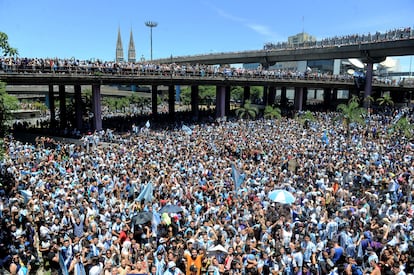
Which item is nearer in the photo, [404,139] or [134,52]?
[404,139]

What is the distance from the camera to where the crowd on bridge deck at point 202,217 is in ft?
25.0

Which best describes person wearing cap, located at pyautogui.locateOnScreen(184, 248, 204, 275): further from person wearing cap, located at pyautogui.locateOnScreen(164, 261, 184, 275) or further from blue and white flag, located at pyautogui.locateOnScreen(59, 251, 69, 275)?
blue and white flag, located at pyautogui.locateOnScreen(59, 251, 69, 275)

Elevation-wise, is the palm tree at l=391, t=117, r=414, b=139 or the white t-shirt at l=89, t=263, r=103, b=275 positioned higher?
the palm tree at l=391, t=117, r=414, b=139

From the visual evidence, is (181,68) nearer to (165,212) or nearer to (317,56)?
(165,212)

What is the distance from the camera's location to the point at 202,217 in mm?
9992

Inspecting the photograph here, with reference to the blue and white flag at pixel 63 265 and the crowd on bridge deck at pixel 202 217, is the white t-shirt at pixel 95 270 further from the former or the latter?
the blue and white flag at pixel 63 265

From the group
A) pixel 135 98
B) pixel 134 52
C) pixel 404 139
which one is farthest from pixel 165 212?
pixel 134 52

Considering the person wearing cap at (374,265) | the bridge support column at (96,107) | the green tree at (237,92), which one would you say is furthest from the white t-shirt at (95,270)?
the green tree at (237,92)

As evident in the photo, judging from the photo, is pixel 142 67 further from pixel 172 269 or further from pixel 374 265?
pixel 374 265

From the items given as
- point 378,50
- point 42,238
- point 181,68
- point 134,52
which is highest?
point 134,52

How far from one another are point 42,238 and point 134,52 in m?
184

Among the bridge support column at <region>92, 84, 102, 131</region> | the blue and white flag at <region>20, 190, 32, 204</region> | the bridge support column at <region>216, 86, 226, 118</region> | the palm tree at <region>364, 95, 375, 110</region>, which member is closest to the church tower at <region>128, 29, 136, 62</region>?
the palm tree at <region>364, 95, 375, 110</region>

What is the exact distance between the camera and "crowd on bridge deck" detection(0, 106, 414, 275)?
7.61 metres

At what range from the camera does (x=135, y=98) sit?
7544 centimetres
